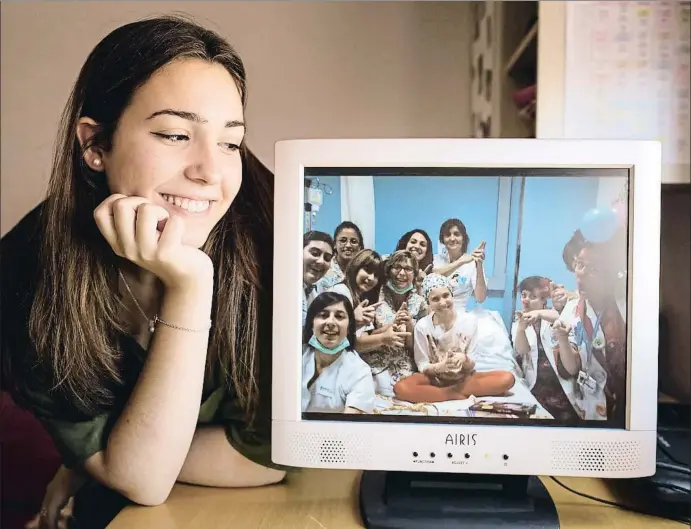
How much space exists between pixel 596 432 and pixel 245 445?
53 cm

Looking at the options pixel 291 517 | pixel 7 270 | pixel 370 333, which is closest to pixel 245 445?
pixel 291 517

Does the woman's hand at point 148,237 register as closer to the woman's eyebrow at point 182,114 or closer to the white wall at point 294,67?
the woman's eyebrow at point 182,114

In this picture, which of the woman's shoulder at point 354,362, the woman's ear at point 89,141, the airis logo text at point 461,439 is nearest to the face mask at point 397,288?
the woman's shoulder at point 354,362

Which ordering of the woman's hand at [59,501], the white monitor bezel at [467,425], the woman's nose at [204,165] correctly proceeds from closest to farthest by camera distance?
1. the white monitor bezel at [467,425]
2. the woman's nose at [204,165]
3. the woman's hand at [59,501]

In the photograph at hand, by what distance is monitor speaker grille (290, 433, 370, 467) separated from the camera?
81 cm

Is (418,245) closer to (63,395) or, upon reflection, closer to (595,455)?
(595,455)

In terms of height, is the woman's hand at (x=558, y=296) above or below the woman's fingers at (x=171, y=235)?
below

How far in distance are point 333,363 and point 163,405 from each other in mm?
264

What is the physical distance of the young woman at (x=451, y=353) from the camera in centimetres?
80

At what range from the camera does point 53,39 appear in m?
1.02

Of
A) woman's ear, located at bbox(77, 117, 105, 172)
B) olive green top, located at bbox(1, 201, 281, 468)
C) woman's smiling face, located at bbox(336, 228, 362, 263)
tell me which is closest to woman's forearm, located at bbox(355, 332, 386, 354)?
woman's smiling face, located at bbox(336, 228, 362, 263)

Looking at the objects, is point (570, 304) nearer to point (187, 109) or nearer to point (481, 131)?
point (481, 131)

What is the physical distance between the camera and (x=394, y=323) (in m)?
0.81

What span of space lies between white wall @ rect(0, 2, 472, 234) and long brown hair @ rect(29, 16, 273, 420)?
0.06m
